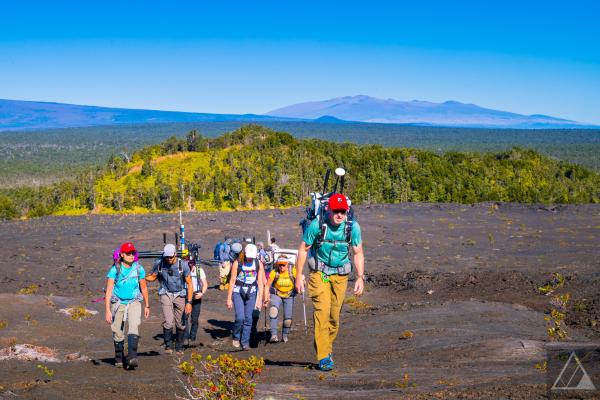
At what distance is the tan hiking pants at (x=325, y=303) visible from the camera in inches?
353

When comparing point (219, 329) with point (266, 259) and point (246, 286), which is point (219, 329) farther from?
point (246, 286)

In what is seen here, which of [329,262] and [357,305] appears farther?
[357,305]

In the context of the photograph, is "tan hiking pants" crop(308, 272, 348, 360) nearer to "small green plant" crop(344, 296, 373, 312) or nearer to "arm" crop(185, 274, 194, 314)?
"arm" crop(185, 274, 194, 314)

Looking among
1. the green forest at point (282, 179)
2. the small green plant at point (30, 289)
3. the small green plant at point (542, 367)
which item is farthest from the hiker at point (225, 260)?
the green forest at point (282, 179)

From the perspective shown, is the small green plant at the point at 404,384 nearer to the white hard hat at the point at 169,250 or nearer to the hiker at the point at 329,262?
the hiker at the point at 329,262

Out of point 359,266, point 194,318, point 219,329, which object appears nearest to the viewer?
point 359,266

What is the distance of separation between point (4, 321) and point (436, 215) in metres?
27.1

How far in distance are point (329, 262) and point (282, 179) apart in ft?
145

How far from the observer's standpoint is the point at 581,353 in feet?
26.4

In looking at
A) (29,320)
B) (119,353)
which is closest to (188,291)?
(119,353)

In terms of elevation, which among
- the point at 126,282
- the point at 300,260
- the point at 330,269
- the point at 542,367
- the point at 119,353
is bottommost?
the point at 119,353

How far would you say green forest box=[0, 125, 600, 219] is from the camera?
5028cm

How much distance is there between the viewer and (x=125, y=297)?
1049 cm

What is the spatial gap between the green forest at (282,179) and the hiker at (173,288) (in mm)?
36637
